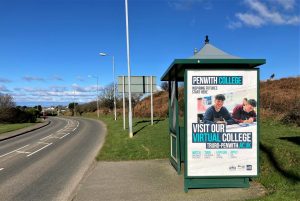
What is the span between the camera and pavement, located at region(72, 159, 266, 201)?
781cm

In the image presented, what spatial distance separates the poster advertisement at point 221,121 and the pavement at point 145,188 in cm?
44

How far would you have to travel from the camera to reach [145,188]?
8.73 metres

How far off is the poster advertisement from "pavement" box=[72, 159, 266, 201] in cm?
44

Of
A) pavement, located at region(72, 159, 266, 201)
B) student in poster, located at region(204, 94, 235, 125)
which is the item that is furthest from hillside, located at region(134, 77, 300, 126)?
student in poster, located at region(204, 94, 235, 125)

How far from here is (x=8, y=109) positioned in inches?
2219

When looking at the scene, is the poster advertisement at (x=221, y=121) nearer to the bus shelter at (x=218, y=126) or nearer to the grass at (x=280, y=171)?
the bus shelter at (x=218, y=126)

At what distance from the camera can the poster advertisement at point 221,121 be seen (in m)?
8.03

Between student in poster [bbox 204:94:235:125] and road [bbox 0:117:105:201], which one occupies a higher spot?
student in poster [bbox 204:94:235:125]

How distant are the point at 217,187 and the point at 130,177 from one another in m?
2.69

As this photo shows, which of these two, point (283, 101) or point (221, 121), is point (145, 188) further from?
point (283, 101)

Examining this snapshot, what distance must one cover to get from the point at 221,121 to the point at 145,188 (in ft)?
7.48

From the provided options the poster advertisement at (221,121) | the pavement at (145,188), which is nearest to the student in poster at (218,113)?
the poster advertisement at (221,121)

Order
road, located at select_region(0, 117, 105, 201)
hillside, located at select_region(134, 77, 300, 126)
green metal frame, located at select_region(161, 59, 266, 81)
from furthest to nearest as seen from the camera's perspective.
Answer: hillside, located at select_region(134, 77, 300, 126), road, located at select_region(0, 117, 105, 201), green metal frame, located at select_region(161, 59, 266, 81)

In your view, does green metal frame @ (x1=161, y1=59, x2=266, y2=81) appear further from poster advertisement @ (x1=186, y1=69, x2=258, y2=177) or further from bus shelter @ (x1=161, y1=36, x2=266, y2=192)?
poster advertisement @ (x1=186, y1=69, x2=258, y2=177)
